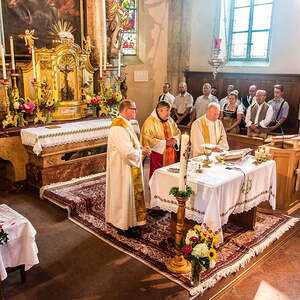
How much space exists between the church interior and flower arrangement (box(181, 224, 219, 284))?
0.5 inches

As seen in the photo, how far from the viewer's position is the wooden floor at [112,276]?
367cm

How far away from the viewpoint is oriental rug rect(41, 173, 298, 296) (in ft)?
13.3

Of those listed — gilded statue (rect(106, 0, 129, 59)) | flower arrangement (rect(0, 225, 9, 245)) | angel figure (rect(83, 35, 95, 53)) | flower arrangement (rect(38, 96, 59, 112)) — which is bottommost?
flower arrangement (rect(0, 225, 9, 245))

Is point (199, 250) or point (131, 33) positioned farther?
point (131, 33)

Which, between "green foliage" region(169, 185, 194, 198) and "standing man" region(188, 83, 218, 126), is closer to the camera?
"green foliage" region(169, 185, 194, 198)

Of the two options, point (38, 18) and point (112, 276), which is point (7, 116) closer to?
point (38, 18)

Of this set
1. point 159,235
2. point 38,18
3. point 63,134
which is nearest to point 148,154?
point 159,235

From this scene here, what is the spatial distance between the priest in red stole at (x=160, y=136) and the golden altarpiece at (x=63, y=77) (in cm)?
271

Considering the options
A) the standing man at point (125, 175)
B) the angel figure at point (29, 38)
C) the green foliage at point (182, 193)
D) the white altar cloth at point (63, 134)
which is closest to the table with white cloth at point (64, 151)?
the white altar cloth at point (63, 134)

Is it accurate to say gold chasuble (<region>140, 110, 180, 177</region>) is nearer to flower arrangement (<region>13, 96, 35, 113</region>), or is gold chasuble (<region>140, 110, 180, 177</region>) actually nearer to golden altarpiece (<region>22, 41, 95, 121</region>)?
flower arrangement (<region>13, 96, 35, 113</region>)

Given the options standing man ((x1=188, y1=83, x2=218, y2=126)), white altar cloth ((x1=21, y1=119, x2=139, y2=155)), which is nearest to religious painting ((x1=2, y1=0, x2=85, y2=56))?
white altar cloth ((x1=21, y1=119, x2=139, y2=155))

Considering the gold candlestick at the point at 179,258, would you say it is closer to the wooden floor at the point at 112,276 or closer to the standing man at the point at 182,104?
the wooden floor at the point at 112,276

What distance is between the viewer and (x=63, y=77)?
7.38 metres

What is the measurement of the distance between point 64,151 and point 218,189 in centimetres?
362
